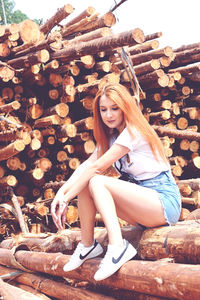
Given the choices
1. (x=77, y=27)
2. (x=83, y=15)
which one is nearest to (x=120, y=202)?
(x=77, y=27)

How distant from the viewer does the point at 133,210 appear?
2.56 meters

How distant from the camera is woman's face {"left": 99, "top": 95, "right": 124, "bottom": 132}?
2750 mm

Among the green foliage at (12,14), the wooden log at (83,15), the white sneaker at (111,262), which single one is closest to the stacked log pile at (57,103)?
the wooden log at (83,15)

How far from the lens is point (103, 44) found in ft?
15.9

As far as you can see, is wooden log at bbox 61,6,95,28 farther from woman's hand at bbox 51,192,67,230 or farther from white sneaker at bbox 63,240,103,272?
white sneaker at bbox 63,240,103,272

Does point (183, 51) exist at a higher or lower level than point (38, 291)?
higher

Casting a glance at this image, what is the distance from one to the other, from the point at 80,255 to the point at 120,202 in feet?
1.62

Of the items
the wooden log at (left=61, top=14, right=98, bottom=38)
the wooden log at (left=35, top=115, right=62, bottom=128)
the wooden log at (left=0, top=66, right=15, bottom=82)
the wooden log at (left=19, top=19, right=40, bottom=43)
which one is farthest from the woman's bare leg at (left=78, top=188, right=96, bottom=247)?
the wooden log at (left=61, top=14, right=98, bottom=38)

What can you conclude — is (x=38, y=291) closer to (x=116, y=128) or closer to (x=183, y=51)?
(x=116, y=128)

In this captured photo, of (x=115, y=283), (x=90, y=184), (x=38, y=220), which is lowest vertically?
(x=38, y=220)

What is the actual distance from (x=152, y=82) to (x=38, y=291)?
4.16 meters

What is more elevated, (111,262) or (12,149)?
(12,149)

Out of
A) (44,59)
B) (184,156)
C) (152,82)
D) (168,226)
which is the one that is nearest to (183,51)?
(152,82)

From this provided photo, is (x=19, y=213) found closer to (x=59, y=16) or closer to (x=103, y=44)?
(x=103, y=44)
